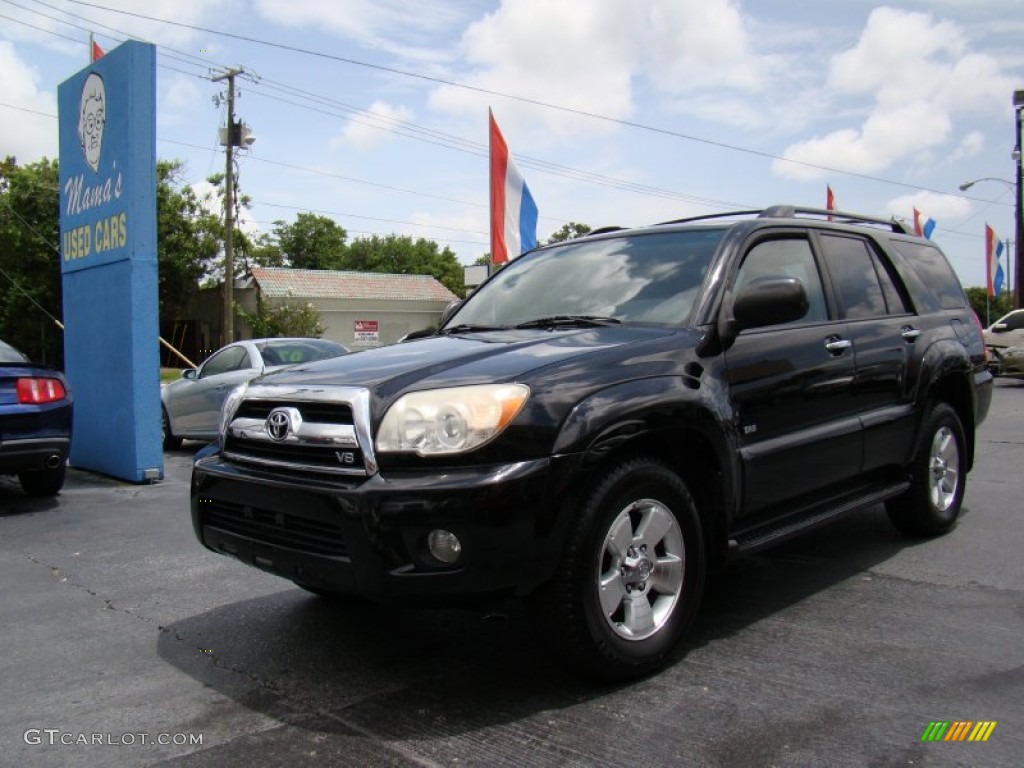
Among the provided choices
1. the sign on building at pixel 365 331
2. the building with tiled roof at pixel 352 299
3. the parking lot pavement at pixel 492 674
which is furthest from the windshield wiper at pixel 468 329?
the sign on building at pixel 365 331

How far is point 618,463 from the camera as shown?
3.25 meters

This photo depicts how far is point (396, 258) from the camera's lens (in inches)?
2899

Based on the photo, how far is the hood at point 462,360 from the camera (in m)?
3.18

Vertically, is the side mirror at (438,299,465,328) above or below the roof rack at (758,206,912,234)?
below

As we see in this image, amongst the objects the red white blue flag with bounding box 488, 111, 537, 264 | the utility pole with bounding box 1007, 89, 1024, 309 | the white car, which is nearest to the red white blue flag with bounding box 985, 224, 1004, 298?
the utility pole with bounding box 1007, 89, 1024, 309

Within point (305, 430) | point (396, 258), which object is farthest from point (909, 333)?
point (396, 258)

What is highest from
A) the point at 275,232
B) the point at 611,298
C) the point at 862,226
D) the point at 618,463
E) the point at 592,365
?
the point at 275,232

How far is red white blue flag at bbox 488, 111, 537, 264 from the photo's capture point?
14.1 m

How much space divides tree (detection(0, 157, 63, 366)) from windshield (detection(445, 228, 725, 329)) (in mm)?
35925

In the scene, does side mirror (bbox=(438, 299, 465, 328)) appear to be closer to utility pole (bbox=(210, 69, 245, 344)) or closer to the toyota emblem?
the toyota emblem

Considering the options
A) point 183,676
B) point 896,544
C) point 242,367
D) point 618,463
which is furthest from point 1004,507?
point 242,367

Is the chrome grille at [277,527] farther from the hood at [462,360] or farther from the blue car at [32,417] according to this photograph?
the blue car at [32,417]

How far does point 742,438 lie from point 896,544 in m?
2.24

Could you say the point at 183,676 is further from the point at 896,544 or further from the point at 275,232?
the point at 275,232
